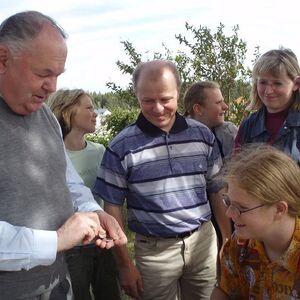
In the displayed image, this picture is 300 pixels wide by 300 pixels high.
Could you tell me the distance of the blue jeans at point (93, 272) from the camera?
9.95ft

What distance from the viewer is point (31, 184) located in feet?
6.29

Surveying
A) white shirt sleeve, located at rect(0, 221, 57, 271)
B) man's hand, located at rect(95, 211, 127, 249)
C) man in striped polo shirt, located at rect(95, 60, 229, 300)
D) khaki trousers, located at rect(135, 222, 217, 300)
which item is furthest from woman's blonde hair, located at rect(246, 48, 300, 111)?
white shirt sleeve, located at rect(0, 221, 57, 271)

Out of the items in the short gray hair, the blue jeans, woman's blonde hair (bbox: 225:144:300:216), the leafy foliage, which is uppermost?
the short gray hair

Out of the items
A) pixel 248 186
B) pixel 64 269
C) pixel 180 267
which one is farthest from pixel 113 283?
pixel 248 186

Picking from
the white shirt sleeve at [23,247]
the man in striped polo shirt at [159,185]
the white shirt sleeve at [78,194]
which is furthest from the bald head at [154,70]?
the white shirt sleeve at [23,247]

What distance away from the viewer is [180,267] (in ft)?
9.25

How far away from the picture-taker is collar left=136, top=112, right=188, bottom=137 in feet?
9.02

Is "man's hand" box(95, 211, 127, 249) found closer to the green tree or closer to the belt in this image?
the belt

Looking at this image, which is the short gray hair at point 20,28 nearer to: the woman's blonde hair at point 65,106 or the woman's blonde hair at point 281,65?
the woman's blonde hair at point 65,106

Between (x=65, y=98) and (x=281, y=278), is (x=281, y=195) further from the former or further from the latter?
(x=65, y=98)

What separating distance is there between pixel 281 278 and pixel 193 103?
2292mm

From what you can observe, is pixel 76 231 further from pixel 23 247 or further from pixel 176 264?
pixel 176 264

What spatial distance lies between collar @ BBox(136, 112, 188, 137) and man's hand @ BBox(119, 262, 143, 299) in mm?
761

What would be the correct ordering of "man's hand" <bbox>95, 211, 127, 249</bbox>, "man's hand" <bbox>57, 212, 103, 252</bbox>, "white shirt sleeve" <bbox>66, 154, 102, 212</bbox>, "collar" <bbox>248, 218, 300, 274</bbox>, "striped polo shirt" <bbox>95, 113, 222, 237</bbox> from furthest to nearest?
"striped polo shirt" <bbox>95, 113, 222, 237</bbox>, "white shirt sleeve" <bbox>66, 154, 102, 212</bbox>, "man's hand" <bbox>95, 211, 127, 249</bbox>, "collar" <bbox>248, 218, 300, 274</bbox>, "man's hand" <bbox>57, 212, 103, 252</bbox>
